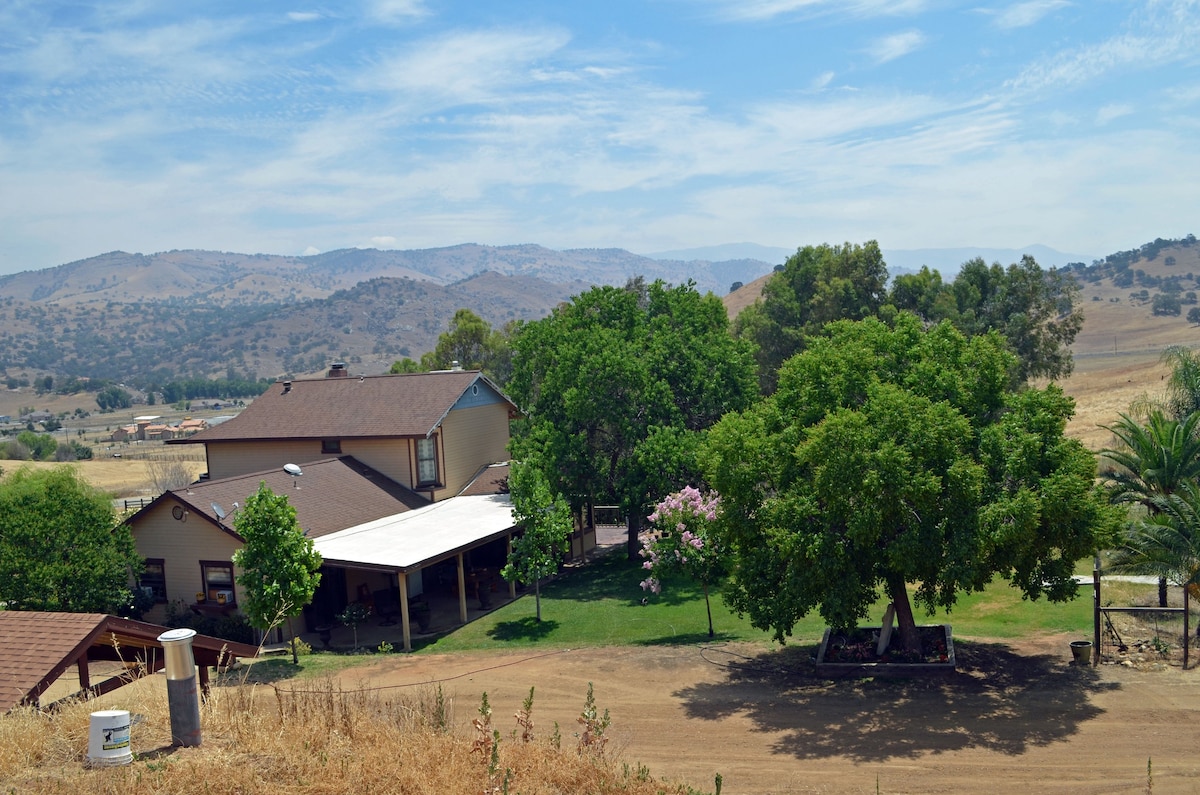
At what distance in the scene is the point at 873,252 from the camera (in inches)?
2239

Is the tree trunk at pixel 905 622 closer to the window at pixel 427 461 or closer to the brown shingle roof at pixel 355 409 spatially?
the brown shingle roof at pixel 355 409

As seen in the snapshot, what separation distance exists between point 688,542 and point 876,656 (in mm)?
5534

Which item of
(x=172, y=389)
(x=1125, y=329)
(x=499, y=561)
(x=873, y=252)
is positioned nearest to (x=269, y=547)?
(x=499, y=561)

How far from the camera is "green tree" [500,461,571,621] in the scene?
27.1 meters

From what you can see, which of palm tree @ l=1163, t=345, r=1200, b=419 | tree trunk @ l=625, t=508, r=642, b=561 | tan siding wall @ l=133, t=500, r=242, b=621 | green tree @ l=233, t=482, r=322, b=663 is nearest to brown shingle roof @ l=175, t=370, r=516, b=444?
tree trunk @ l=625, t=508, r=642, b=561

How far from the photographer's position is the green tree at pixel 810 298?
56125mm

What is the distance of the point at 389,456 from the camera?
3341 cm

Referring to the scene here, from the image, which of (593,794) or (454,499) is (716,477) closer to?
(593,794)

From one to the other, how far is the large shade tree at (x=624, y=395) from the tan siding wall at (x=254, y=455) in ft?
26.4

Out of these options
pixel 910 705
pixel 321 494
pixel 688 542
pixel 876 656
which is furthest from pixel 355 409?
pixel 910 705

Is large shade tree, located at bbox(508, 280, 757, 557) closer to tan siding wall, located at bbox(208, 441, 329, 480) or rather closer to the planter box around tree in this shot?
tan siding wall, located at bbox(208, 441, 329, 480)

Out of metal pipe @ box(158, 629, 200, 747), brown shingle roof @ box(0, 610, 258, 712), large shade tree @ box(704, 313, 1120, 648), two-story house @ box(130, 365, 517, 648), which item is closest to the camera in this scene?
metal pipe @ box(158, 629, 200, 747)

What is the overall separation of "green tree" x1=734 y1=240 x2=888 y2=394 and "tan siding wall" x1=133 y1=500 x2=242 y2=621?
36.7 m

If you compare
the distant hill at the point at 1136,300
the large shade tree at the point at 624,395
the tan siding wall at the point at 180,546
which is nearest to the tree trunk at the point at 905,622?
the large shade tree at the point at 624,395
